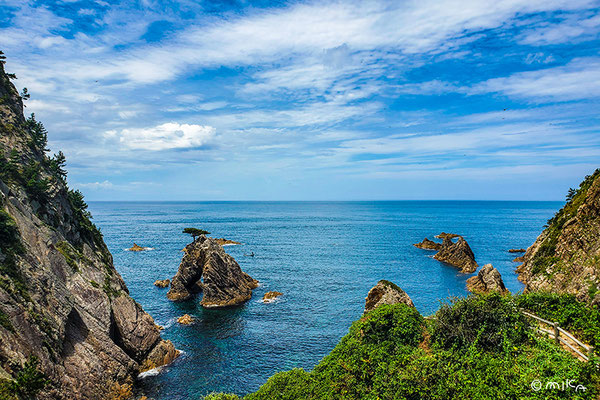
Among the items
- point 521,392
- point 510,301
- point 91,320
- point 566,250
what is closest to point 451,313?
point 510,301

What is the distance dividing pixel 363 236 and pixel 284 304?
88.9 metres

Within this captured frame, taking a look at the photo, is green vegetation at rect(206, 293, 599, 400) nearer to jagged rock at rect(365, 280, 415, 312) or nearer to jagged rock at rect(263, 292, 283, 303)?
jagged rock at rect(365, 280, 415, 312)

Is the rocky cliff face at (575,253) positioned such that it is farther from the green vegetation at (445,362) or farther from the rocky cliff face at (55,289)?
the rocky cliff face at (55,289)

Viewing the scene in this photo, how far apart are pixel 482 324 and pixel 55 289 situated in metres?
33.7

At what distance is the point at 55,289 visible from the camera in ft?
96.5

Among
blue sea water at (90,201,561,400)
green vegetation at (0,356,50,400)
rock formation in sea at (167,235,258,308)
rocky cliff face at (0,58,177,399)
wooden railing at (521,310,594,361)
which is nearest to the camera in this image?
wooden railing at (521,310,594,361)

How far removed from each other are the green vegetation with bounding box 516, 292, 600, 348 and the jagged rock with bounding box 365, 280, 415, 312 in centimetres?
1246

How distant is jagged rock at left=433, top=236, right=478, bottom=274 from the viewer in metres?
79.1

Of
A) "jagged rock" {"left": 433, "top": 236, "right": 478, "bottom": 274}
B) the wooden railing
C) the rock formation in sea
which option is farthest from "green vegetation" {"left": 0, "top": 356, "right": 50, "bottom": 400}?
"jagged rock" {"left": 433, "top": 236, "right": 478, "bottom": 274}

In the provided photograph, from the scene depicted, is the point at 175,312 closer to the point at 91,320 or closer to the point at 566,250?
the point at 91,320

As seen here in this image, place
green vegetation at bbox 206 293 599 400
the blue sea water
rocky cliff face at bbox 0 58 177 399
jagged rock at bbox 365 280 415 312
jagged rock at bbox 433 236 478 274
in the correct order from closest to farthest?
green vegetation at bbox 206 293 599 400
rocky cliff face at bbox 0 58 177 399
jagged rock at bbox 365 280 415 312
the blue sea water
jagged rock at bbox 433 236 478 274

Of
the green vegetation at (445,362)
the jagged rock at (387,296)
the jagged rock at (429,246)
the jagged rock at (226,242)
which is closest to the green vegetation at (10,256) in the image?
the green vegetation at (445,362)

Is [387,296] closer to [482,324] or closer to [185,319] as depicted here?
[482,324]

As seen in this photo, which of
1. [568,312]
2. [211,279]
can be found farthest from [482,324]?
[211,279]
